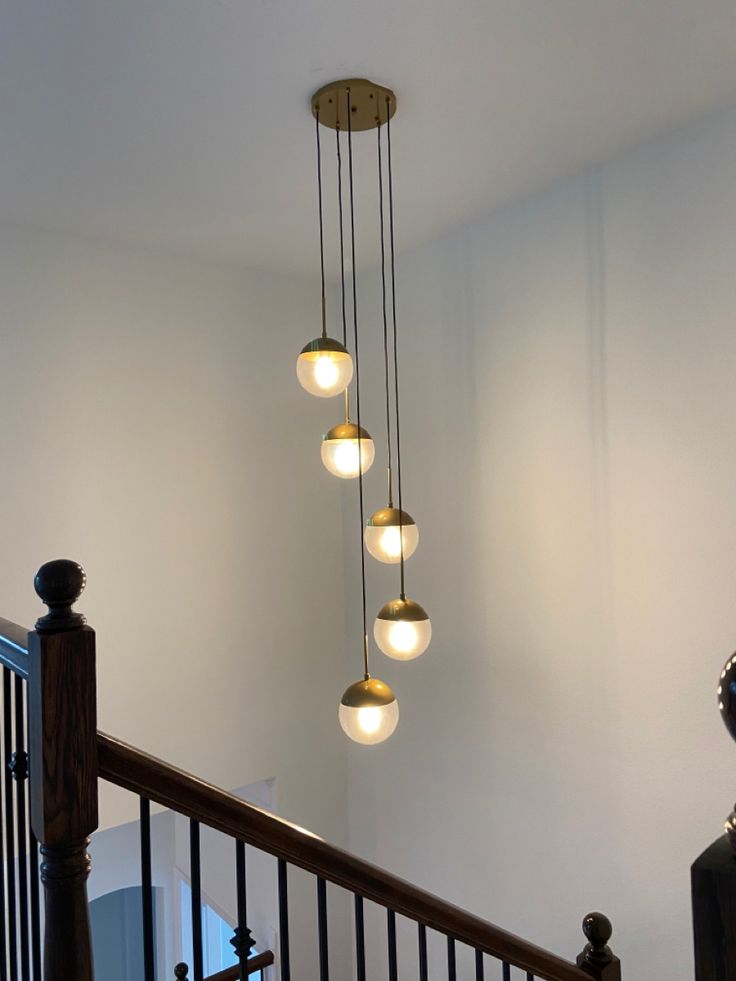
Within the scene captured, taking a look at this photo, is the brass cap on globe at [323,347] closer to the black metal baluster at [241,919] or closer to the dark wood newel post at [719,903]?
the black metal baluster at [241,919]

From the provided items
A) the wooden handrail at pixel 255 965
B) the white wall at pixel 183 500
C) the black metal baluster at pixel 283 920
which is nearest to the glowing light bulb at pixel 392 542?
the black metal baluster at pixel 283 920

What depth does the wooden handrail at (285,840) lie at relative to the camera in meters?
0.99

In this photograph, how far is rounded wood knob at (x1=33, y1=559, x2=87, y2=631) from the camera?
3.07ft

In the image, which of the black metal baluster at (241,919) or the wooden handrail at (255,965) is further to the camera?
the wooden handrail at (255,965)

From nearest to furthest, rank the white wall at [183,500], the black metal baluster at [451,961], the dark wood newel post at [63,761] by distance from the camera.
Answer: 1. the dark wood newel post at [63,761]
2. the black metal baluster at [451,961]
3. the white wall at [183,500]

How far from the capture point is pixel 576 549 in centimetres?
267

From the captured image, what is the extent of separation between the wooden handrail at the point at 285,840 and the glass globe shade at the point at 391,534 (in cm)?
96

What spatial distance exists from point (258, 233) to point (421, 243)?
0.70 m

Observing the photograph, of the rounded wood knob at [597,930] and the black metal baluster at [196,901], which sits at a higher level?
the black metal baluster at [196,901]

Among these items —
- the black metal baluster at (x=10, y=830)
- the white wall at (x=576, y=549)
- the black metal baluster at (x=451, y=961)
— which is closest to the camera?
the black metal baluster at (x=10, y=830)

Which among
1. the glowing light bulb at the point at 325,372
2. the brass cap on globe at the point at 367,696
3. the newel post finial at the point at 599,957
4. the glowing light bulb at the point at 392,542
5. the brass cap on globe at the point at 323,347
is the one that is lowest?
the newel post finial at the point at 599,957

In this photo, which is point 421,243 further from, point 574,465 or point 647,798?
point 647,798

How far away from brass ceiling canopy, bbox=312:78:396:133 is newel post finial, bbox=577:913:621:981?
2.14 m

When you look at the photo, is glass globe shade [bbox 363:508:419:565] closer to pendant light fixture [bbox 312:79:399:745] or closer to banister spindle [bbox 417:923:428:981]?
pendant light fixture [bbox 312:79:399:745]
